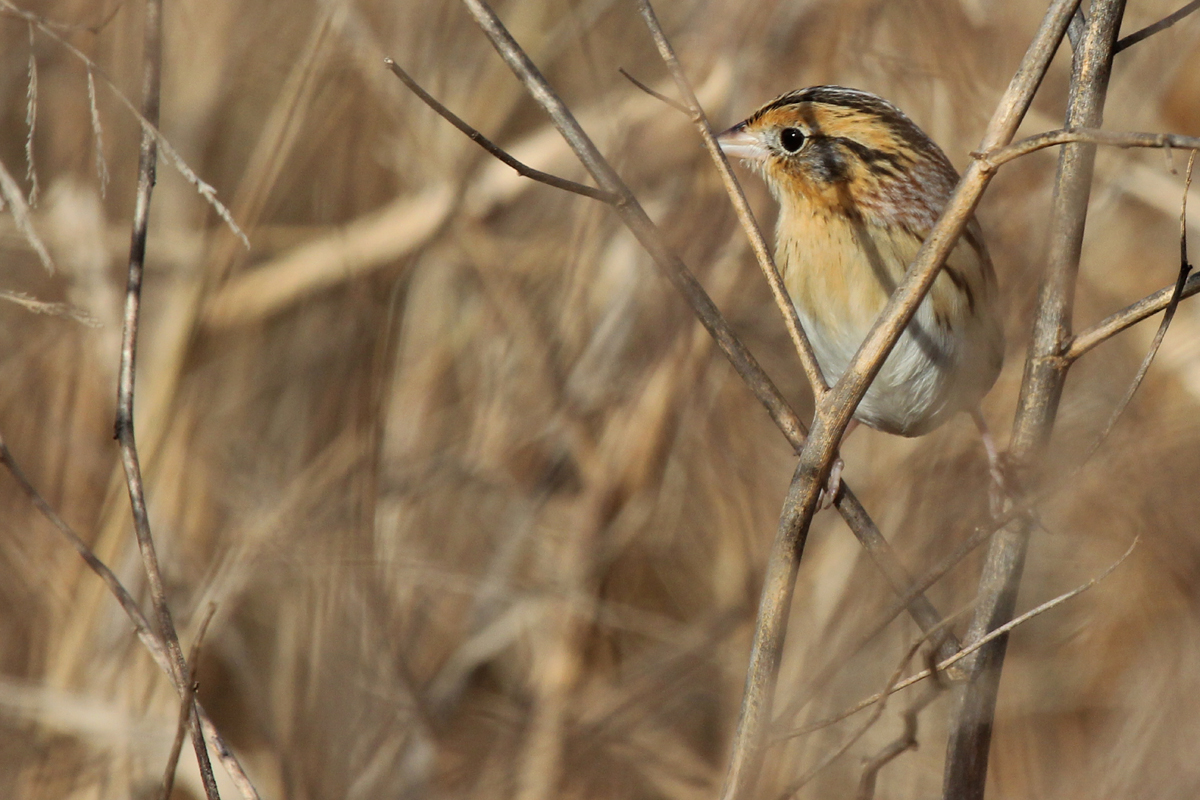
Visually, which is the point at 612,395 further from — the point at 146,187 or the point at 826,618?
the point at 146,187

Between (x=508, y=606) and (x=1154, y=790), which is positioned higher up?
(x=508, y=606)

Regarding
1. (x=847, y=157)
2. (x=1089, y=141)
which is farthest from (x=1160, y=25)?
(x=847, y=157)

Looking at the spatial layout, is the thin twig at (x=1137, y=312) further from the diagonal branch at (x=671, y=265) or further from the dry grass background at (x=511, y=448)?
the dry grass background at (x=511, y=448)

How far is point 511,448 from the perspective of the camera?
11.2 ft

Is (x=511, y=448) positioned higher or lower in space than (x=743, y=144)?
higher

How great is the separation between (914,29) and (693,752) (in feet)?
7.46

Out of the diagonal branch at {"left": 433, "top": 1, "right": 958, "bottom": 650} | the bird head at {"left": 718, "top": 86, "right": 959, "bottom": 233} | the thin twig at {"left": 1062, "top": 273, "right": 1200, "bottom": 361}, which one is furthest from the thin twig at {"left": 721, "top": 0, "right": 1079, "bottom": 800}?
the bird head at {"left": 718, "top": 86, "right": 959, "bottom": 233}

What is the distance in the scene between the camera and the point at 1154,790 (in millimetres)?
2875

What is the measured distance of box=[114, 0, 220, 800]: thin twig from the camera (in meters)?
1.30

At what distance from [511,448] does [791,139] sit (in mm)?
1555

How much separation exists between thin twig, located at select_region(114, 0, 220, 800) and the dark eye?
45.1 inches

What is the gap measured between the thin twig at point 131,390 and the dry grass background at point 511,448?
5.24 feet

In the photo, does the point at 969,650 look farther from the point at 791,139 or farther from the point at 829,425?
the point at 791,139

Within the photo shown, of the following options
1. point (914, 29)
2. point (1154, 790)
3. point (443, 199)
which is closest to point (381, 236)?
point (443, 199)
